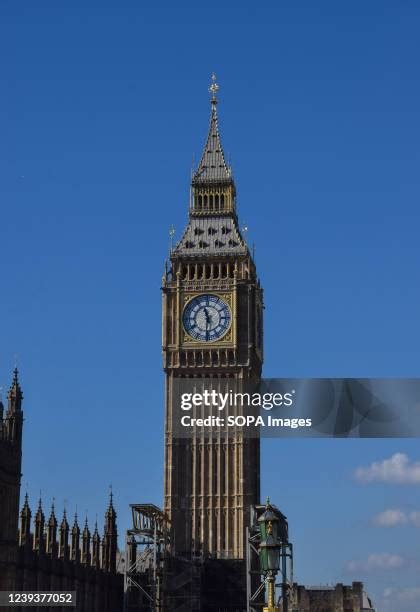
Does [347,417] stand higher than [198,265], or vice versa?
[198,265]

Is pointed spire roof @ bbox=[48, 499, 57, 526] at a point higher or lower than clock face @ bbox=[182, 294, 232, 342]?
lower

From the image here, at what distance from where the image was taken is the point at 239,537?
130 meters

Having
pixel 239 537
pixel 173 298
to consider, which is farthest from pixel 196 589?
pixel 173 298

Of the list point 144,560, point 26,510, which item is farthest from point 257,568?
point 26,510

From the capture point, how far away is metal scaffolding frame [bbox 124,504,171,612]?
120688 mm

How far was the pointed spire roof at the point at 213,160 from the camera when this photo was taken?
145 metres

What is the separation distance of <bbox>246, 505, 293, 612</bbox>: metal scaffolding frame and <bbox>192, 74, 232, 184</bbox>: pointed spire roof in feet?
120

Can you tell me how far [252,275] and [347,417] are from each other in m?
53.4

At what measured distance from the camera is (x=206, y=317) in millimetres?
135500

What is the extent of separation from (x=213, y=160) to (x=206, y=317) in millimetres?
19727

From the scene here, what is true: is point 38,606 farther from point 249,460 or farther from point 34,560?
point 249,460

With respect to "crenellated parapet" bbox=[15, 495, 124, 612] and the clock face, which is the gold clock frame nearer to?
the clock face

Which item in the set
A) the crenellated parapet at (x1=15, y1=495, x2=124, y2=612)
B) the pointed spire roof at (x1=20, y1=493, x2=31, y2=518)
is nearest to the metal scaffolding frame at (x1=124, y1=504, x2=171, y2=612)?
the crenellated parapet at (x1=15, y1=495, x2=124, y2=612)

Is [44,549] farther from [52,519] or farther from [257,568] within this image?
[257,568]
